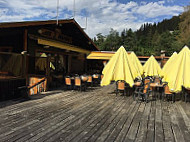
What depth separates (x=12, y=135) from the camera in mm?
3234

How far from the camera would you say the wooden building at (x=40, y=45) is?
23.5ft

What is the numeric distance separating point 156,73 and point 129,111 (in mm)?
6752

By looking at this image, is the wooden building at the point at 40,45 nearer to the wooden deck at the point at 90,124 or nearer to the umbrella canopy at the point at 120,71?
the wooden deck at the point at 90,124

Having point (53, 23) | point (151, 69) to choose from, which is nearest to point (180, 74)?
point (151, 69)

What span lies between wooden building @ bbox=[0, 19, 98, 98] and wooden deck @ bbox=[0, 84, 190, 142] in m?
3.14

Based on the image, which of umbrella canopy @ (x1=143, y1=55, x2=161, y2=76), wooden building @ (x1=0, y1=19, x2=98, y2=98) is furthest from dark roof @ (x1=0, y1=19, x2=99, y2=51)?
umbrella canopy @ (x1=143, y1=55, x2=161, y2=76)

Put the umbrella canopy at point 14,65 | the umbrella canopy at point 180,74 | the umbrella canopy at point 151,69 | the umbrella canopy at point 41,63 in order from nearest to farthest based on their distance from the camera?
the umbrella canopy at point 180,74 → the umbrella canopy at point 14,65 → the umbrella canopy at point 41,63 → the umbrella canopy at point 151,69

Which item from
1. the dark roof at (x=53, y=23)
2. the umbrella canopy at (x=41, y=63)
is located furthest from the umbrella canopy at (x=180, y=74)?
the dark roof at (x=53, y=23)

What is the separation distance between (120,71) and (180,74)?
2618mm

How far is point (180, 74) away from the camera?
6031mm

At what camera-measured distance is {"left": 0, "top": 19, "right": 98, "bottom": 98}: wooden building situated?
7177 mm

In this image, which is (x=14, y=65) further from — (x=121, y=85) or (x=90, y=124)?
(x=121, y=85)

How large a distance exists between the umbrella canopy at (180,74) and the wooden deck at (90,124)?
108cm

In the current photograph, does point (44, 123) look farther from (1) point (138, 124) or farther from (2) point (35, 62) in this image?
(2) point (35, 62)
